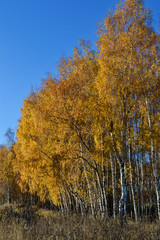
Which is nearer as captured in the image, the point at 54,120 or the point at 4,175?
the point at 54,120

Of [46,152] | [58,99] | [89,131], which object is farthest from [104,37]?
[46,152]

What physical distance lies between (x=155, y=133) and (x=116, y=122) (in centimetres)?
214

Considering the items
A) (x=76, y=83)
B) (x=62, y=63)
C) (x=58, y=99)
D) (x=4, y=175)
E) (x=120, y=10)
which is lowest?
(x=4, y=175)

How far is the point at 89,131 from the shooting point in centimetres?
1035

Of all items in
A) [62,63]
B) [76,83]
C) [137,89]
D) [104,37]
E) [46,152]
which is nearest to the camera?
[137,89]

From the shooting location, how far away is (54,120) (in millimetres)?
10641

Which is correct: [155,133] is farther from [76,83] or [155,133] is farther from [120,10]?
[120,10]

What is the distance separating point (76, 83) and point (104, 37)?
2.38 m

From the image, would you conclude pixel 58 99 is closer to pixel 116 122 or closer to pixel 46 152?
pixel 116 122

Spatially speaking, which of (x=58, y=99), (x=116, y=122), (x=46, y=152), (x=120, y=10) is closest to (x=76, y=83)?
(x=58, y=99)

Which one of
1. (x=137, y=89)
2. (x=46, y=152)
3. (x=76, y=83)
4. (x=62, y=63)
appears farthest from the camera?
(x=46, y=152)

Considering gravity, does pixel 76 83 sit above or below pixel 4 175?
above

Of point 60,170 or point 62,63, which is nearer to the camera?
point 62,63

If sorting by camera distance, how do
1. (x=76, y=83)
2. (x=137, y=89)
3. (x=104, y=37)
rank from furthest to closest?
(x=76, y=83) → (x=104, y=37) → (x=137, y=89)
